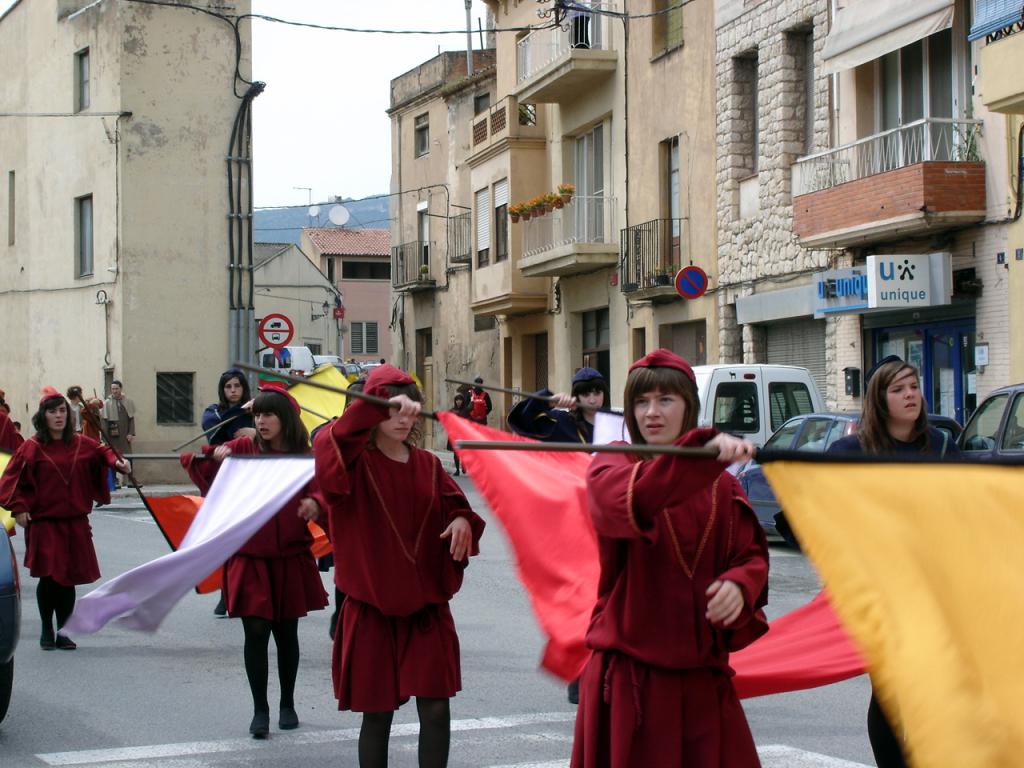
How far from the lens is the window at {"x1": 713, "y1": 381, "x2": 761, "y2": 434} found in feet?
61.2

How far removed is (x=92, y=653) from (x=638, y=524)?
724 cm

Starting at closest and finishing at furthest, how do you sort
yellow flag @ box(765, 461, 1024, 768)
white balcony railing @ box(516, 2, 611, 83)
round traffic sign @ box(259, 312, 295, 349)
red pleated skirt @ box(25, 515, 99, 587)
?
yellow flag @ box(765, 461, 1024, 768) → red pleated skirt @ box(25, 515, 99, 587) → round traffic sign @ box(259, 312, 295, 349) → white balcony railing @ box(516, 2, 611, 83)

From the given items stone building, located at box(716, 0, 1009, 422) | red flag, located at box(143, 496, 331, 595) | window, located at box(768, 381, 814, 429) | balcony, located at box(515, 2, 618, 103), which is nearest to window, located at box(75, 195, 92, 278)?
balcony, located at box(515, 2, 618, 103)

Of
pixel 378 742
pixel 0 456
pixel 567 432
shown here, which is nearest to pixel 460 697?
pixel 567 432

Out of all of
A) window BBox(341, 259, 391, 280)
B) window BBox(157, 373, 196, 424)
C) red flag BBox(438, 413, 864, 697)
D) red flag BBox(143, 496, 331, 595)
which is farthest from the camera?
window BBox(341, 259, 391, 280)

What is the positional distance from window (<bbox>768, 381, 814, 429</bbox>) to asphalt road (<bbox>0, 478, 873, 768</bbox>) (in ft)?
24.2

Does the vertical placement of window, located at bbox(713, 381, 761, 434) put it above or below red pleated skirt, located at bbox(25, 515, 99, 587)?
above

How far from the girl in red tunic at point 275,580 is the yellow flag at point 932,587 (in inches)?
166

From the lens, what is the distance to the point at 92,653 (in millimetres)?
10211

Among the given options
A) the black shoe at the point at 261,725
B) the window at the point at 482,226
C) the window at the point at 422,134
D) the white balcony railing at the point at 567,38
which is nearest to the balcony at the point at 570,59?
the white balcony railing at the point at 567,38

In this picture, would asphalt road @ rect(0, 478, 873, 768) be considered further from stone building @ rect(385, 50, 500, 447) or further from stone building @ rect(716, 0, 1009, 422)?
stone building @ rect(385, 50, 500, 447)

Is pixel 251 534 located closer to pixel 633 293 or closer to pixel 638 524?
pixel 638 524

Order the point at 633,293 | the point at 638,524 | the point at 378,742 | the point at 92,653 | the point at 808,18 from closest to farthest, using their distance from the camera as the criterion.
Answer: the point at 638,524 < the point at 378,742 < the point at 92,653 < the point at 808,18 < the point at 633,293

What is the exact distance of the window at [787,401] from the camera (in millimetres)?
18875
